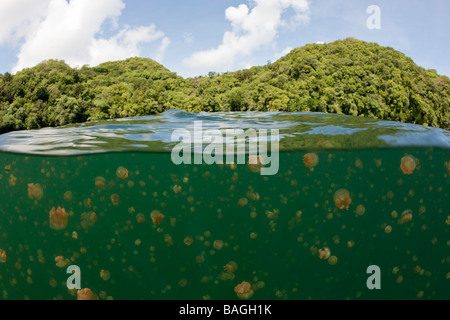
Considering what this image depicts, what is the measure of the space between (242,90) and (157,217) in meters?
33.9

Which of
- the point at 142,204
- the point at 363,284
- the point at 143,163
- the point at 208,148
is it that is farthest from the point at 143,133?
the point at 363,284

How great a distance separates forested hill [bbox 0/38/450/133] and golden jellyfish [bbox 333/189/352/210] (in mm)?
30374

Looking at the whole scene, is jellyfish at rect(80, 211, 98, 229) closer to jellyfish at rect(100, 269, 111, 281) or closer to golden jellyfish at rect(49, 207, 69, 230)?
golden jellyfish at rect(49, 207, 69, 230)

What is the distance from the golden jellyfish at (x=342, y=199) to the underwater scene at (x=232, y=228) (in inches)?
0.5

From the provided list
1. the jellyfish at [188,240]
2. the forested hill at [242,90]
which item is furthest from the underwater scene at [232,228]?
the forested hill at [242,90]

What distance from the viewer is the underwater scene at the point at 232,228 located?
3684mm

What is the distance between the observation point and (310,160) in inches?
157

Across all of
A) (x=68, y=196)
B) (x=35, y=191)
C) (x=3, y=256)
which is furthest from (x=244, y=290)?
(x=3, y=256)

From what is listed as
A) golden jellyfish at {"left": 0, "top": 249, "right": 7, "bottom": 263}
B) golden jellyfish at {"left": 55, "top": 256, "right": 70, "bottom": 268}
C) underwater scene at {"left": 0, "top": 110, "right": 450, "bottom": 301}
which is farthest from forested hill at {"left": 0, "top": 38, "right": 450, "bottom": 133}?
golden jellyfish at {"left": 55, "top": 256, "right": 70, "bottom": 268}

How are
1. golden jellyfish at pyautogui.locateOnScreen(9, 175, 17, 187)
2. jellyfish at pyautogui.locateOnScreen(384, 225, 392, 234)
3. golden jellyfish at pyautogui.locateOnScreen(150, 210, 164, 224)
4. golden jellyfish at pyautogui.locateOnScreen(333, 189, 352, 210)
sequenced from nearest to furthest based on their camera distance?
golden jellyfish at pyautogui.locateOnScreen(150, 210, 164, 224) → golden jellyfish at pyautogui.locateOnScreen(333, 189, 352, 210) → jellyfish at pyautogui.locateOnScreen(384, 225, 392, 234) → golden jellyfish at pyautogui.locateOnScreen(9, 175, 17, 187)

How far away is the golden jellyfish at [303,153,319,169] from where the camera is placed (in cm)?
394

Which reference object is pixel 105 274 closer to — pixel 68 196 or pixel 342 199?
pixel 68 196

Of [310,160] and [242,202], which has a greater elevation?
[310,160]

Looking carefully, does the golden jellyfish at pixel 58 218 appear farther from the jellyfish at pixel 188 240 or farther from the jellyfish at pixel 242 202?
the jellyfish at pixel 242 202
